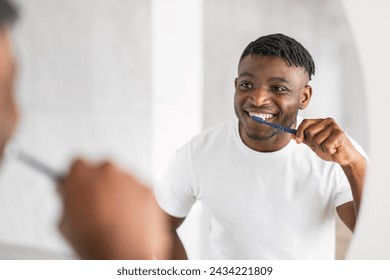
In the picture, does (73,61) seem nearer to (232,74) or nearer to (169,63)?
(169,63)

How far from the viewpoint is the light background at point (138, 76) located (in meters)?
1.29

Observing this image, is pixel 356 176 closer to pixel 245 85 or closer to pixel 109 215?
pixel 245 85

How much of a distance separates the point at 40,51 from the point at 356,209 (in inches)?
31.9

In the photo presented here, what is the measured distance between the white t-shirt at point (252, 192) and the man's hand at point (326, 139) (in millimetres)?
15

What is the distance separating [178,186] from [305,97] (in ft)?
1.15

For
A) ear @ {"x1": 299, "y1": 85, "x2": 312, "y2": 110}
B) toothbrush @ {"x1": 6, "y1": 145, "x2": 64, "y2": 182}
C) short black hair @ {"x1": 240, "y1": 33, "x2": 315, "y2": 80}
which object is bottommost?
toothbrush @ {"x1": 6, "y1": 145, "x2": 64, "y2": 182}

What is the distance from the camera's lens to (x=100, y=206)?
1.30 metres

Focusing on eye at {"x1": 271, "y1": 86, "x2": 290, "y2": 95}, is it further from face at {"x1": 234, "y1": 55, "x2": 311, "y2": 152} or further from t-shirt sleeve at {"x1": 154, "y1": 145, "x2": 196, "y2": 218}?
t-shirt sleeve at {"x1": 154, "y1": 145, "x2": 196, "y2": 218}

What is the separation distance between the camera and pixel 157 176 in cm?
131

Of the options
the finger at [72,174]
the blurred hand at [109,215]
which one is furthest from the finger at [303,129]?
the finger at [72,174]

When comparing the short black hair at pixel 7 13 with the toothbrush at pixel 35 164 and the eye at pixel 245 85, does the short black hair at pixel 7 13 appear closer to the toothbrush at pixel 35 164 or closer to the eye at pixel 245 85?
the toothbrush at pixel 35 164

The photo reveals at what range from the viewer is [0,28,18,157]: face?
1271mm

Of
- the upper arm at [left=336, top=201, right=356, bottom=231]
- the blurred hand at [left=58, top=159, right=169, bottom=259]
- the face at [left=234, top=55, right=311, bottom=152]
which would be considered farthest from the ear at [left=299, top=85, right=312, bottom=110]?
the blurred hand at [left=58, top=159, right=169, bottom=259]
